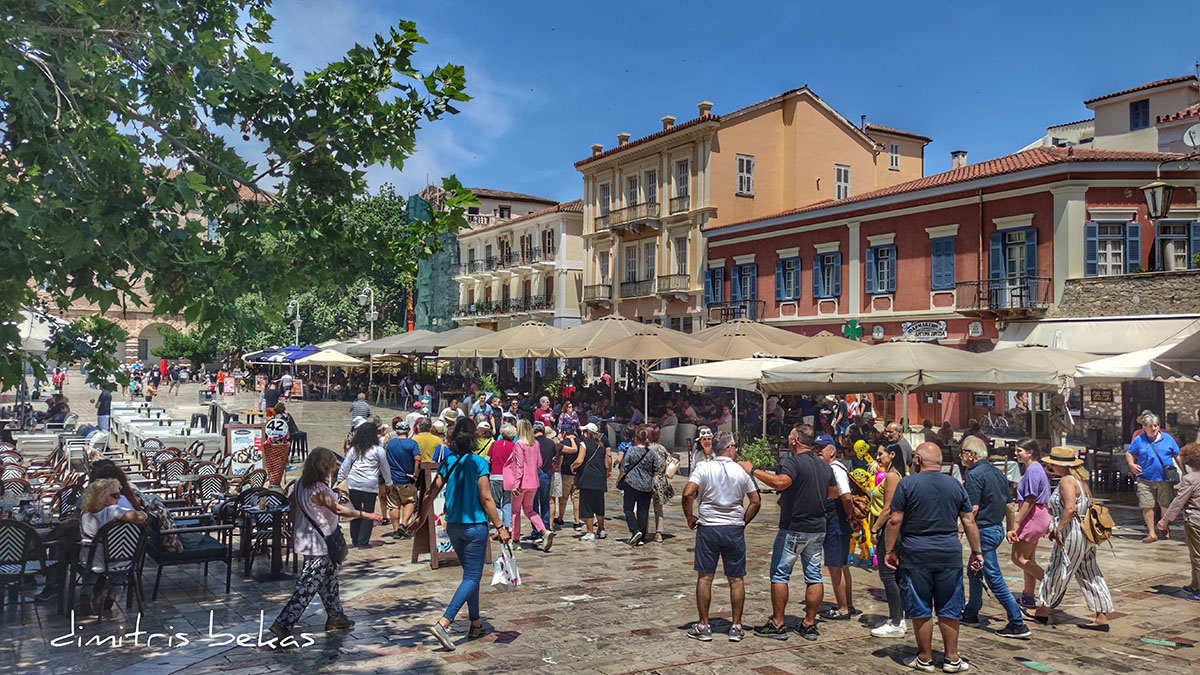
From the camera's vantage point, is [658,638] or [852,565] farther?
[852,565]

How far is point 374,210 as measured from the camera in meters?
52.0

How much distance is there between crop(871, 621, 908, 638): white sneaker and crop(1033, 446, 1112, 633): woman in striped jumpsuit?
1325 millimetres

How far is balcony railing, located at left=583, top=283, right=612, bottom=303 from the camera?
136 feet

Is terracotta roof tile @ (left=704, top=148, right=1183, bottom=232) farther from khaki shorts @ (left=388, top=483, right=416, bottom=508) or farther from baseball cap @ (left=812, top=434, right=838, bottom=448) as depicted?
khaki shorts @ (left=388, top=483, right=416, bottom=508)

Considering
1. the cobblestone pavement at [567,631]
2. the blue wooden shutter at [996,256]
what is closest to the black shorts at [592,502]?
the cobblestone pavement at [567,631]

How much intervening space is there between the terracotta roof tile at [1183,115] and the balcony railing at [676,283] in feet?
57.7

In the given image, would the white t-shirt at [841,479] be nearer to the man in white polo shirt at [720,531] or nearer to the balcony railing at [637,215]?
the man in white polo shirt at [720,531]

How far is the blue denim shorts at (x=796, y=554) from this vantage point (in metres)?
7.00

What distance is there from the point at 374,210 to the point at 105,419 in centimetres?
3148

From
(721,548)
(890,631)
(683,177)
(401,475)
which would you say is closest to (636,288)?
(683,177)

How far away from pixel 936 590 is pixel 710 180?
3026cm

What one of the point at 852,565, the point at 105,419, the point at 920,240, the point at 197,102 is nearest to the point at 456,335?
the point at 105,419

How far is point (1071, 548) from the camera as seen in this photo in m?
7.29

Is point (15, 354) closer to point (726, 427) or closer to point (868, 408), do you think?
point (726, 427)
